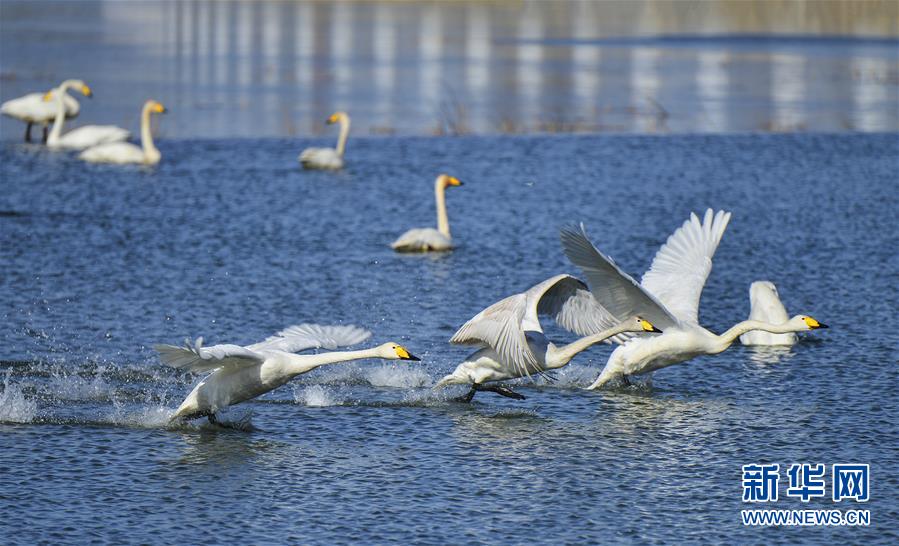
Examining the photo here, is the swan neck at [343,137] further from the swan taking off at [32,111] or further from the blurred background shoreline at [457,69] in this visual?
the swan taking off at [32,111]

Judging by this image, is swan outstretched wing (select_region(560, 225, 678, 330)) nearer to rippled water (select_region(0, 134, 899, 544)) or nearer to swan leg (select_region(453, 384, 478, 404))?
rippled water (select_region(0, 134, 899, 544))

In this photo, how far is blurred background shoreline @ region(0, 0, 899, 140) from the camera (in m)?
32.0

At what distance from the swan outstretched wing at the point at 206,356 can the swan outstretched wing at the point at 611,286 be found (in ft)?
8.21

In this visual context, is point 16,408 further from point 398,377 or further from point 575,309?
point 575,309

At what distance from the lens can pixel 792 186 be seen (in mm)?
23359

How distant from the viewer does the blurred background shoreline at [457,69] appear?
3200cm

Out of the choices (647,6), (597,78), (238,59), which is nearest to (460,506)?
(597,78)

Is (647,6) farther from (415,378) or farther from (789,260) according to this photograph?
(415,378)

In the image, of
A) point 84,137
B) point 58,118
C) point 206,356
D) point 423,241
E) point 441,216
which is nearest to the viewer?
point 206,356

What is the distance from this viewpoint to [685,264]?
45.4 ft

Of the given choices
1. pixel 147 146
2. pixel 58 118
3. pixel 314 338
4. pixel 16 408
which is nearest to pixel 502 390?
pixel 314 338

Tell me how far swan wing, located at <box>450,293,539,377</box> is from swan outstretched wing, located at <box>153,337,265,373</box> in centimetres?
Answer: 180

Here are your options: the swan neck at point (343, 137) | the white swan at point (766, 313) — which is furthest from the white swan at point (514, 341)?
the swan neck at point (343, 137)

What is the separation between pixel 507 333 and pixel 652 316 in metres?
1.42
